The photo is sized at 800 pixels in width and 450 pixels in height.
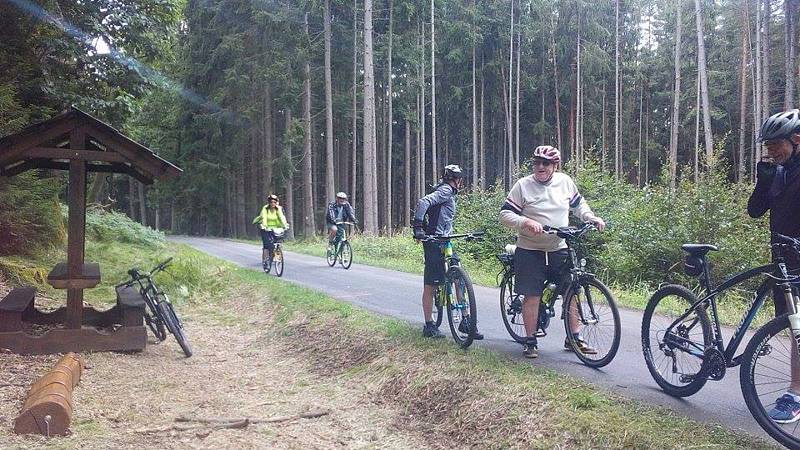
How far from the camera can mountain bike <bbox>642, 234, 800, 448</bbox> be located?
3.44m

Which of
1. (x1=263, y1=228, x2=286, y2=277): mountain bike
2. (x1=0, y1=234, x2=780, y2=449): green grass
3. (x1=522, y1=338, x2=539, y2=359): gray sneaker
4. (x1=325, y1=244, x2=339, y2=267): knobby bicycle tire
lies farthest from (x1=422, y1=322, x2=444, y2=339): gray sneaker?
(x1=325, y1=244, x2=339, y2=267): knobby bicycle tire

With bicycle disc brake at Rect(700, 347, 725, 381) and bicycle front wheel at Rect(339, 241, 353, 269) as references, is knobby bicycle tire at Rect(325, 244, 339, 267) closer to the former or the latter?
bicycle front wheel at Rect(339, 241, 353, 269)

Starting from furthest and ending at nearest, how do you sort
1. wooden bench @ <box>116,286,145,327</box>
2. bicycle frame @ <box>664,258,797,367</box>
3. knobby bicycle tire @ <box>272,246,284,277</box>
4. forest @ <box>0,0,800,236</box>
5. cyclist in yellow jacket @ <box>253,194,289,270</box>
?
forest @ <box>0,0,800,236</box>, cyclist in yellow jacket @ <box>253,194,289,270</box>, knobby bicycle tire @ <box>272,246,284,277</box>, wooden bench @ <box>116,286,145,327</box>, bicycle frame @ <box>664,258,797,367</box>

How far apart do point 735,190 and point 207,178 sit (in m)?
31.5

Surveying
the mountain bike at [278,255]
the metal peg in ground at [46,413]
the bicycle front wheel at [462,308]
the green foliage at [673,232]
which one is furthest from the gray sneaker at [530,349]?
the mountain bike at [278,255]

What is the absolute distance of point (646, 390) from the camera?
4531mm

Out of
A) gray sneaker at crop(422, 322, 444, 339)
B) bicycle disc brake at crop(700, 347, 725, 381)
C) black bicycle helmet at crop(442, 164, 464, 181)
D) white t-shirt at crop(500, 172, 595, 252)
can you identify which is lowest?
gray sneaker at crop(422, 322, 444, 339)

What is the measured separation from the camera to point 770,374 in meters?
3.61

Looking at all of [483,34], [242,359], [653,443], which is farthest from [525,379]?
[483,34]

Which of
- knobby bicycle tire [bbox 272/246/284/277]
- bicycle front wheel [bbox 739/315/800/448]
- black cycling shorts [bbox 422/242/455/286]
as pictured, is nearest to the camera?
bicycle front wheel [bbox 739/315/800/448]

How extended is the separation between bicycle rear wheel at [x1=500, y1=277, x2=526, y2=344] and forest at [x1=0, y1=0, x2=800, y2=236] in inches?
396

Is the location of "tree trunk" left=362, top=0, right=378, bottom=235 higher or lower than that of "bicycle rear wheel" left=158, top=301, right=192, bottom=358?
higher

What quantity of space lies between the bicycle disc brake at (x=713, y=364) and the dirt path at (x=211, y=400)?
2.19 meters

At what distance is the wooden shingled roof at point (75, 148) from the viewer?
269 inches
